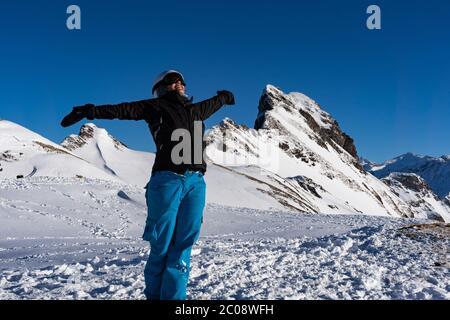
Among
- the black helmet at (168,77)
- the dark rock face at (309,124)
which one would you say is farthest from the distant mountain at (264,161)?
the black helmet at (168,77)

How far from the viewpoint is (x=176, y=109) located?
209 inches

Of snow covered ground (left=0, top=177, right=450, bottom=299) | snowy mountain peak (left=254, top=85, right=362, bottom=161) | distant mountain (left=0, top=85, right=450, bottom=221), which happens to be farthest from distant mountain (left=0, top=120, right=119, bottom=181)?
snowy mountain peak (left=254, top=85, right=362, bottom=161)

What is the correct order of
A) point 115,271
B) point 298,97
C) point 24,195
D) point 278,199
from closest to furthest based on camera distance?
point 115,271
point 24,195
point 278,199
point 298,97

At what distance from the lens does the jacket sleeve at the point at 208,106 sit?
5.48 metres

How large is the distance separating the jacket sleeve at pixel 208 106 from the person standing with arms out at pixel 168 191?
0.04 meters

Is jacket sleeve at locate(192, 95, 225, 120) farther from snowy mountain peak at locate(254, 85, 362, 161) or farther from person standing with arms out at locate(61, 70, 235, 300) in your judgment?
snowy mountain peak at locate(254, 85, 362, 161)

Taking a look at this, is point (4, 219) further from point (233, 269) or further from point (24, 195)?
point (233, 269)

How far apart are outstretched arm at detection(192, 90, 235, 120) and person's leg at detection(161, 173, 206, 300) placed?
0.74 meters

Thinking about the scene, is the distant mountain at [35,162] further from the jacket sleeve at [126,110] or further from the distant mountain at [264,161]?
the jacket sleeve at [126,110]

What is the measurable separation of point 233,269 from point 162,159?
354 cm

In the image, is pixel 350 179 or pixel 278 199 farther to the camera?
pixel 350 179

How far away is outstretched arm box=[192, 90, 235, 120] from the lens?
5504 mm

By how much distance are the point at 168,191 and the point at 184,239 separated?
0.57 metres

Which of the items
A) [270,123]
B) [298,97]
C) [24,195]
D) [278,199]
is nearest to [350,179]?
[270,123]
